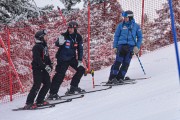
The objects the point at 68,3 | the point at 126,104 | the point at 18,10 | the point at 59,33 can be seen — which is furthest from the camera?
the point at 68,3

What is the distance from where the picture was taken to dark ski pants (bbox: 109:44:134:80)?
32.3 feet

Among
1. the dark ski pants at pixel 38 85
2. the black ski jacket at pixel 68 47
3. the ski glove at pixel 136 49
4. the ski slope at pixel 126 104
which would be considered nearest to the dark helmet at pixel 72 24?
the black ski jacket at pixel 68 47

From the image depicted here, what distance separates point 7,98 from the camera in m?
10.8

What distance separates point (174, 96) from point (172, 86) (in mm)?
1138

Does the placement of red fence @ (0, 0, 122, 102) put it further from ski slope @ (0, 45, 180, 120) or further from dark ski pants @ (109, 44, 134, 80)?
dark ski pants @ (109, 44, 134, 80)

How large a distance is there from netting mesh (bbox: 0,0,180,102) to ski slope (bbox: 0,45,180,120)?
53.2 inches

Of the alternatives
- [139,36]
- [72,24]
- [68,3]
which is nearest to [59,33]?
[139,36]

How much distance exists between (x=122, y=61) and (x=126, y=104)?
10.2ft

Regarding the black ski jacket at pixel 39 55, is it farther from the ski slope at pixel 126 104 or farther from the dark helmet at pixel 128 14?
the dark helmet at pixel 128 14

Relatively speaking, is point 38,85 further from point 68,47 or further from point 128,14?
point 128,14

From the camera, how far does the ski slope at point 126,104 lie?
5.92 metres

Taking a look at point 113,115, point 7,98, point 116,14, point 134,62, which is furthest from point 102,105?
point 116,14

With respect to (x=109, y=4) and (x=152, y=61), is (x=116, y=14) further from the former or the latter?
(x=152, y=61)

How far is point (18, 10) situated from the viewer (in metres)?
15.6
